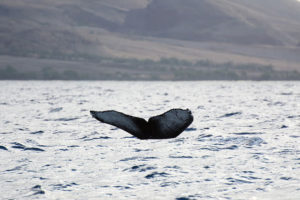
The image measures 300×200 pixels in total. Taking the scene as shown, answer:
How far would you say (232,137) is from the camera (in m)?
22.5

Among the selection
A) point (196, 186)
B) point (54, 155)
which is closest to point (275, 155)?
point (196, 186)

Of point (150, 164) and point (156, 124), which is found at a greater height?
point (156, 124)

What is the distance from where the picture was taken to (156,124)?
46.2 feet

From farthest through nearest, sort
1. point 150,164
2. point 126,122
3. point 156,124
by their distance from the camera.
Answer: point 150,164 < point 156,124 < point 126,122

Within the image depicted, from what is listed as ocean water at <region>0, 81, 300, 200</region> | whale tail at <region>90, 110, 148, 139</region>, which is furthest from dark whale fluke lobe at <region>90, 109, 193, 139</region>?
ocean water at <region>0, 81, 300, 200</region>

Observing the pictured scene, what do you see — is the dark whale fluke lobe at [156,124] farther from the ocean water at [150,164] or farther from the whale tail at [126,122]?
the ocean water at [150,164]

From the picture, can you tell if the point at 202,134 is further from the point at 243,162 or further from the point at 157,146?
the point at 243,162

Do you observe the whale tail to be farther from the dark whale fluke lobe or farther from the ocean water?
the ocean water

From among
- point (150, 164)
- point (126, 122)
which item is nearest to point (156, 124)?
point (126, 122)

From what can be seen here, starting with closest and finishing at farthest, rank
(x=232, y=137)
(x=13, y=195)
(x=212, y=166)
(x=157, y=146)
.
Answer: (x=13, y=195) → (x=212, y=166) → (x=157, y=146) → (x=232, y=137)

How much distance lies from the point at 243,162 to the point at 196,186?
3.64 metres

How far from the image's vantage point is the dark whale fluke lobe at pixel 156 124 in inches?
523

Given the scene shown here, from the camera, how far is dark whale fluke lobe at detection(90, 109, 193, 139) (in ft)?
43.6

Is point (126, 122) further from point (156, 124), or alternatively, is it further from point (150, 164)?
point (150, 164)
